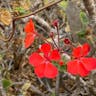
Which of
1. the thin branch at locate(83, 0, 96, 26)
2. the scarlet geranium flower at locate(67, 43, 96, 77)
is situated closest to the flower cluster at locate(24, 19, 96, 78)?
the scarlet geranium flower at locate(67, 43, 96, 77)

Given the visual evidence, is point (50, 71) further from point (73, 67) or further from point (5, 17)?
point (5, 17)

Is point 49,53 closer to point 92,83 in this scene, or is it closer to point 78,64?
point 78,64

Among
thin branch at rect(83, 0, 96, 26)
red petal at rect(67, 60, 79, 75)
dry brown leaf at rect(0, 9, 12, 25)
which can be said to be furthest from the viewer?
dry brown leaf at rect(0, 9, 12, 25)

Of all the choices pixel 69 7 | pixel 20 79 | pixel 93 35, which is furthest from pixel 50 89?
pixel 93 35

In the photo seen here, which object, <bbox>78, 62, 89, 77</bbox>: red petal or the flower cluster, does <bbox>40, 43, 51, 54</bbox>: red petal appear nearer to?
the flower cluster

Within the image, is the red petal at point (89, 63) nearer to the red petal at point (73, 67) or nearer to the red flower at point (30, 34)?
the red petal at point (73, 67)

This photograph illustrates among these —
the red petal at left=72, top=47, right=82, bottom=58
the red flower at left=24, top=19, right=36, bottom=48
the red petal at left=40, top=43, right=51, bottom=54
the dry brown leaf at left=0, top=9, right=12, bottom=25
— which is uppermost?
the dry brown leaf at left=0, top=9, right=12, bottom=25

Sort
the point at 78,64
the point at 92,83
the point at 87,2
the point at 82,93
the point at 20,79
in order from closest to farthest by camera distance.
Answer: the point at 78,64 < the point at 87,2 < the point at 92,83 < the point at 82,93 < the point at 20,79
